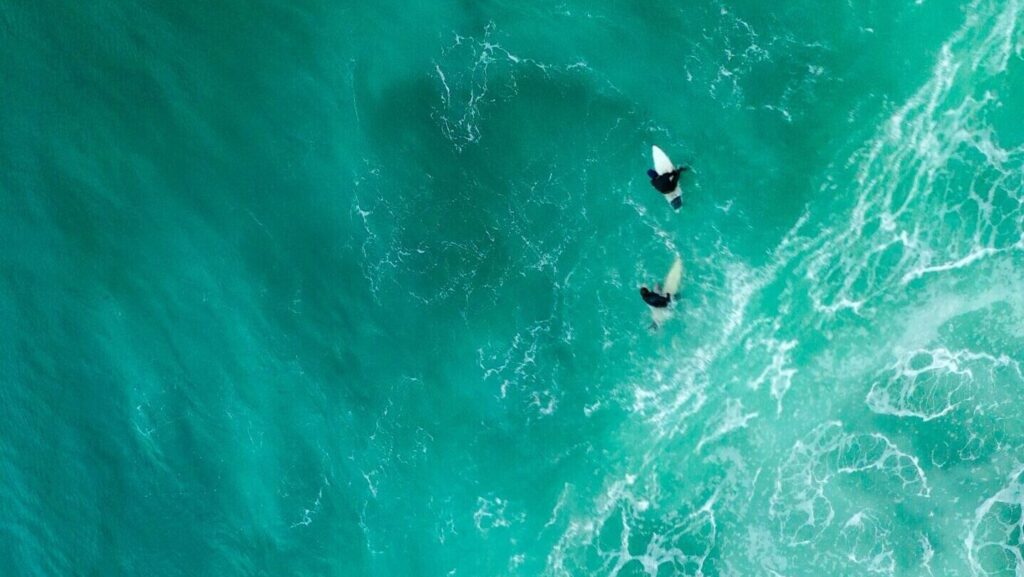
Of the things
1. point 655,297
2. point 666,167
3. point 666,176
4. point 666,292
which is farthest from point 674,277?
point 666,167

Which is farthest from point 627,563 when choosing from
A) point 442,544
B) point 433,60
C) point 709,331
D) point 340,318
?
point 433,60

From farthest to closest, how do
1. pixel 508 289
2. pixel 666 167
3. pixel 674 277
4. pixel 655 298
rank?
pixel 508 289
pixel 674 277
pixel 655 298
pixel 666 167

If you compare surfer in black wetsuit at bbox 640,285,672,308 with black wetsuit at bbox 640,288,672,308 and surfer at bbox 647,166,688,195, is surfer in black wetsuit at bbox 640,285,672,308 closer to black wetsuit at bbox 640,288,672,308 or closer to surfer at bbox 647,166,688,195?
black wetsuit at bbox 640,288,672,308

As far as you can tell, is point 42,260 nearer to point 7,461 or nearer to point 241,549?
point 7,461

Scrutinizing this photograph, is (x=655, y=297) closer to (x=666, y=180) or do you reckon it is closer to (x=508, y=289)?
(x=666, y=180)

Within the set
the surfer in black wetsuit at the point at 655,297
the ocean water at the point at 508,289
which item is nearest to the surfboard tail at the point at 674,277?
the surfer in black wetsuit at the point at 655,297

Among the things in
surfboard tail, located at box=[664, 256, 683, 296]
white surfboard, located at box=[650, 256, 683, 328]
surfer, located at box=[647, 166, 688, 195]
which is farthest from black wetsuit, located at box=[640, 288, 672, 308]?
surfer, located at box=[647, 166, 688, 195]
